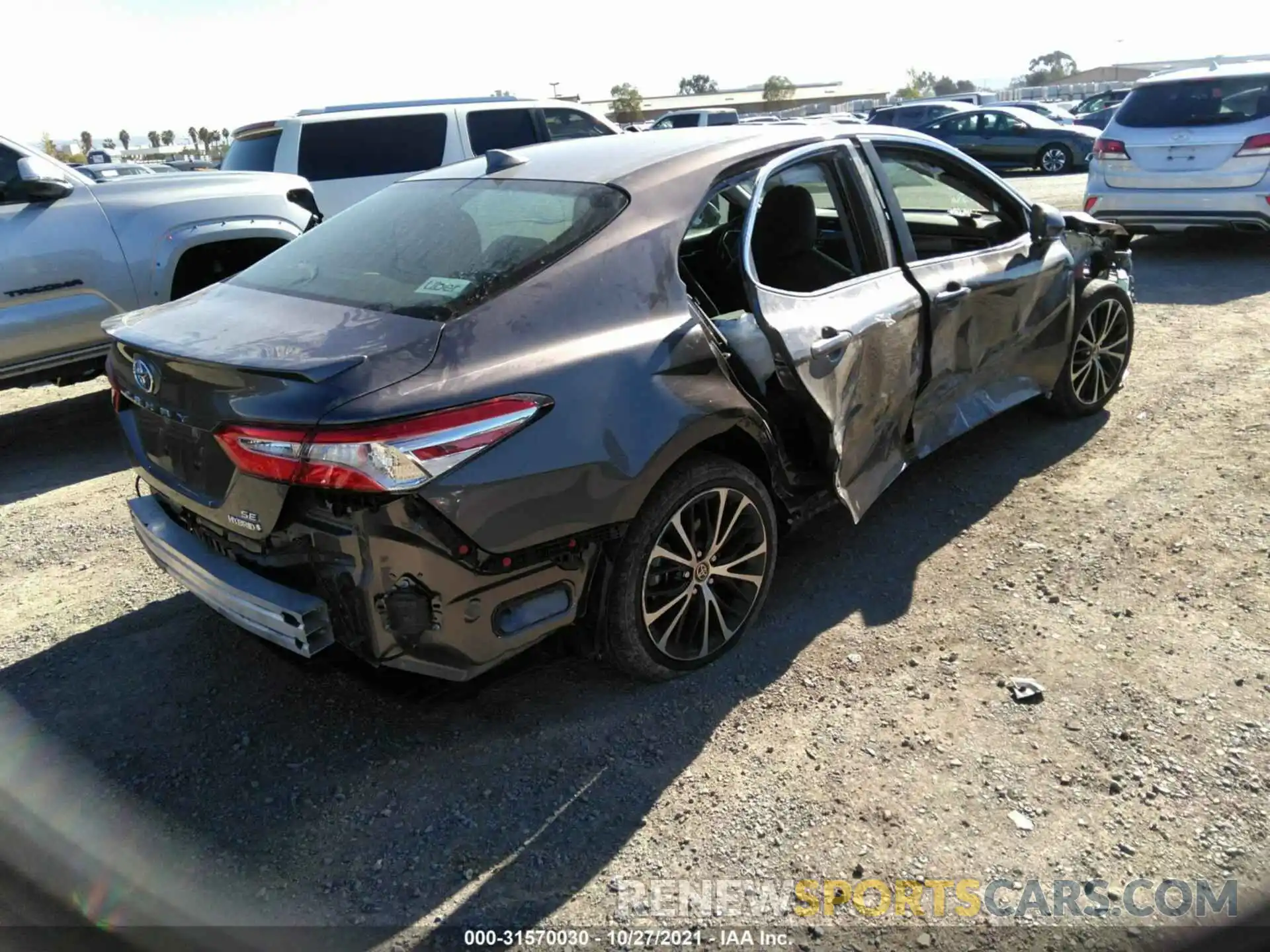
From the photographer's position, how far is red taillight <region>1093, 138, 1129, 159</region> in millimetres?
9031

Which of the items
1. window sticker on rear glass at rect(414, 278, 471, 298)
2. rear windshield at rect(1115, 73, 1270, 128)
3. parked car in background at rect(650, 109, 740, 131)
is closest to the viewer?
window sticker on rear glass at rect(414, 278, 471, 298)

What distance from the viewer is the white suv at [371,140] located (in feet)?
28.3

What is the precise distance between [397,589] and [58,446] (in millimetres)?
4627

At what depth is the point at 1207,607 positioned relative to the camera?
11.3ft

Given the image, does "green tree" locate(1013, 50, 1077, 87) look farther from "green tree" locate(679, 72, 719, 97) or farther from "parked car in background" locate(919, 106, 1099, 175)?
"parked car in background" locate(919, 106, 1099, 175)

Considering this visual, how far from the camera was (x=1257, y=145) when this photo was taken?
27.3ft

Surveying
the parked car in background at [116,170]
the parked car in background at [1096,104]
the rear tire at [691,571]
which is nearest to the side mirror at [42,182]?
the rear tire at [691,571]

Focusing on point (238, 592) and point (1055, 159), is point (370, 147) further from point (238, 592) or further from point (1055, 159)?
point (1055, 159)

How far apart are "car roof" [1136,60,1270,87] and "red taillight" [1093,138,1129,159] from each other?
2.02 ft

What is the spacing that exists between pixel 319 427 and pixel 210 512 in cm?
62

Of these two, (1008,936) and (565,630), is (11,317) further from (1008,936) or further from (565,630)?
(1008,936)

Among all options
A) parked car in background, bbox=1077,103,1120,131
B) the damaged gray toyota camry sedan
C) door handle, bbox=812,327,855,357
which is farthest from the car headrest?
parked car in background, bbox=1077,103,1120,131

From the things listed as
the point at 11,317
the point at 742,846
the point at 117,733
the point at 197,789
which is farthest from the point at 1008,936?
the point at 11,317

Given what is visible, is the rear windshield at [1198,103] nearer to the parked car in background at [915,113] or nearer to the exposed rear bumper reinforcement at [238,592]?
the exposed rear bumper reinforcement at [238,592]
